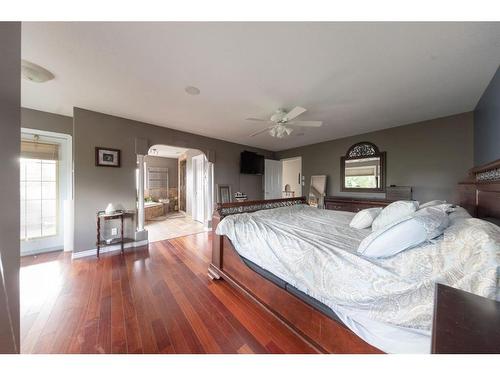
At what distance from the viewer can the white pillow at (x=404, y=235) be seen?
984 mm

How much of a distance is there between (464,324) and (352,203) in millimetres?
3746

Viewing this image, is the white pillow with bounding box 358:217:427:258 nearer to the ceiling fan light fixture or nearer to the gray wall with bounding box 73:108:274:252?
the ceiling fan light fixture

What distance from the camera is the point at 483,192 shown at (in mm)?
1458

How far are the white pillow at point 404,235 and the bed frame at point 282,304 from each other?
0.54m

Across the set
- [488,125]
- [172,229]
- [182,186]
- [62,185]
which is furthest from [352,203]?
[182,186]

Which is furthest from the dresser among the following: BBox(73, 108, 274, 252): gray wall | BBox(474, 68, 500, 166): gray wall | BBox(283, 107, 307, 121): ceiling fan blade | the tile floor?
BBox(73, 108, 274, 252): gray wall

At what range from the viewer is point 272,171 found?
223 inches

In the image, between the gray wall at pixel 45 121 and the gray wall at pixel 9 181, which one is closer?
the gray wall at pixel 9 181

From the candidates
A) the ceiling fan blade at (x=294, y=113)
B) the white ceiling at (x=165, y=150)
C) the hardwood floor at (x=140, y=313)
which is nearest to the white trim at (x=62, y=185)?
the hardwood floor at (x=140, y=313)

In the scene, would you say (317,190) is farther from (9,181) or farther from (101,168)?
(9,181)

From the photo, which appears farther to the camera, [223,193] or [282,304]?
[223,193]

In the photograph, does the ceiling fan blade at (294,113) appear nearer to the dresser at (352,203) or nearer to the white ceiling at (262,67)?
the white ceiling at (262,67)
